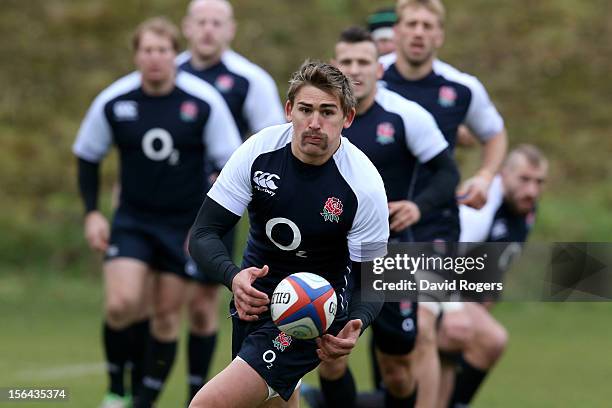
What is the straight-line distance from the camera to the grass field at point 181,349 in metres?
9.72

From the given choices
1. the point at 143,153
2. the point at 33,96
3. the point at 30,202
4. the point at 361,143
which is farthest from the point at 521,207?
the point at 33,96

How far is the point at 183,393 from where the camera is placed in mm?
9703

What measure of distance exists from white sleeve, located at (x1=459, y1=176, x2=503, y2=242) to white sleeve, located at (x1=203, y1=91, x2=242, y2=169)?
1661mm

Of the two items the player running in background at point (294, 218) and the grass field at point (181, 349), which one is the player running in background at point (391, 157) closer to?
the player running in background at point (294, 218)

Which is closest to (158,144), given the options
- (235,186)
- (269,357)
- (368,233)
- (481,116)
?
(481,116)

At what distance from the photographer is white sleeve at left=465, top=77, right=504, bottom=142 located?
7945 mm

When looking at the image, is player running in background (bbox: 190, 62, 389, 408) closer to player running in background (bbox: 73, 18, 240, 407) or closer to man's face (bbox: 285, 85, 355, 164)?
man's face (bbox: 285, 85, 355, 164)

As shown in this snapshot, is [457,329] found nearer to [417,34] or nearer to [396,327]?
[396,327]

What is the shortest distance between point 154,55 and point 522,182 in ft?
8.70

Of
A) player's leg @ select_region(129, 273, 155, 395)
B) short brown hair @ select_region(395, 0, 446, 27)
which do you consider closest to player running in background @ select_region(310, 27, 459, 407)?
short brown hair @ select_region(395, 0, 446, 27)

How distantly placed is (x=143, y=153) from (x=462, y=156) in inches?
350

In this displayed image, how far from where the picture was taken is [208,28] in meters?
9.34

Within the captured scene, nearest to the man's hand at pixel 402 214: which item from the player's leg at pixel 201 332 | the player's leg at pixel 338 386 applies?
the player's leg at pixel 338 386

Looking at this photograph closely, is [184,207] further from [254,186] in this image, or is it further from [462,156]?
[462,156]
